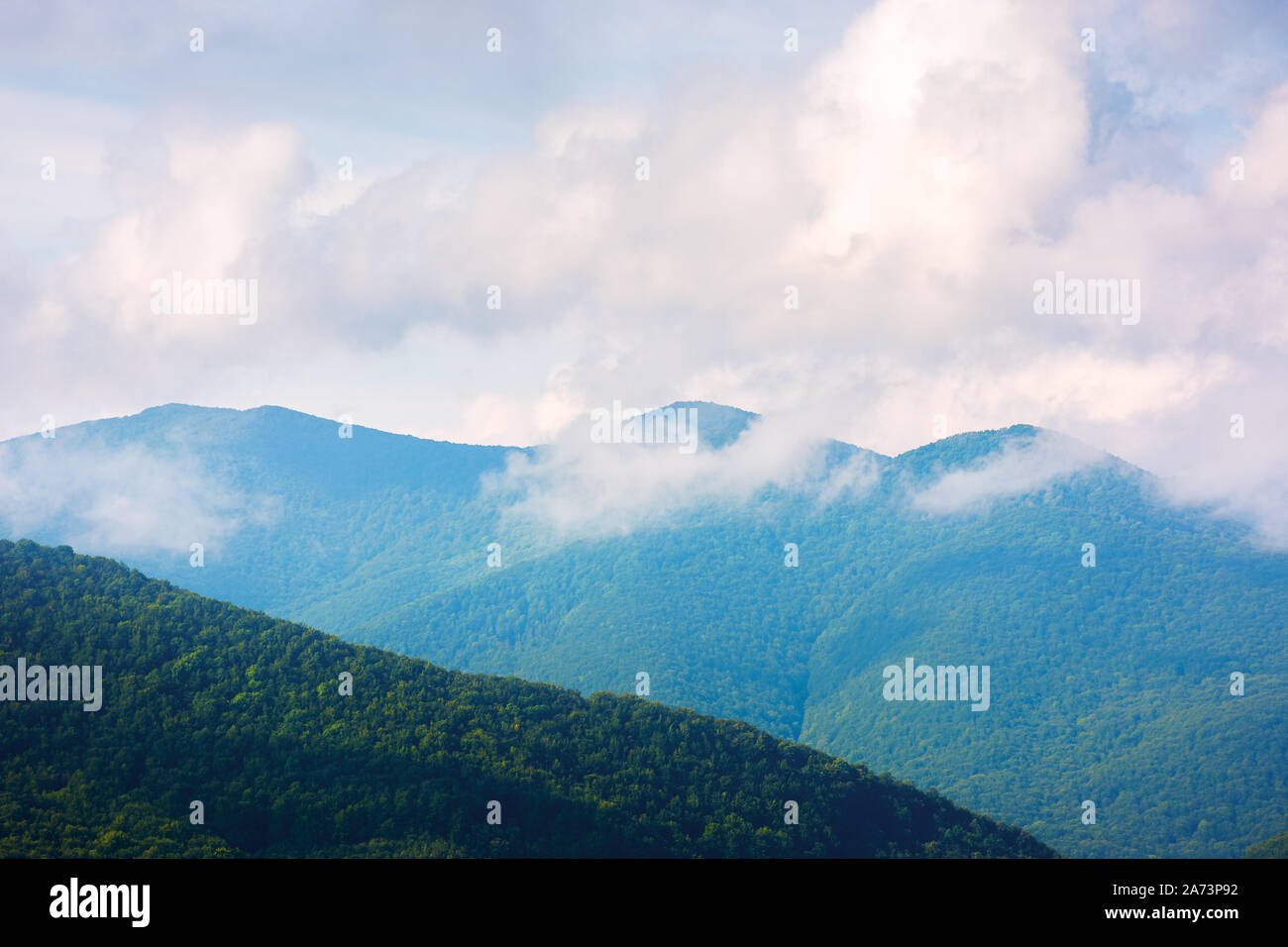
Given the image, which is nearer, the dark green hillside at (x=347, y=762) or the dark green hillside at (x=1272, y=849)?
the dark green hillside at (x=347, y=762)

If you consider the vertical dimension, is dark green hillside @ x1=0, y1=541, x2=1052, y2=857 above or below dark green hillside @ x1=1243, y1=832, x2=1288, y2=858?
above

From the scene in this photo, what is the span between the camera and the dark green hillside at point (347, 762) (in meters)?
72.7

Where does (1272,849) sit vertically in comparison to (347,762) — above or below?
below

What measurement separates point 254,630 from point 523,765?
28.3 metres

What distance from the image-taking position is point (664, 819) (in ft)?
275

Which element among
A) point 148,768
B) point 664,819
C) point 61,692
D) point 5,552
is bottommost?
point 664,819

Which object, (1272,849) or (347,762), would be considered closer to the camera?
(347,762)

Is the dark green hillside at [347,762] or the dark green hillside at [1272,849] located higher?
the dark green hillside at [347,762]

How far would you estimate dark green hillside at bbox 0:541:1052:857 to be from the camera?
7269 centimetres

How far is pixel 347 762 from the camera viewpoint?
80750 millimetres

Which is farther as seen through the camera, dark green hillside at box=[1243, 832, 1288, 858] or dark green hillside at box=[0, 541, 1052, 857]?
dark green hillside at box=[1243, 832, 1288, 858]

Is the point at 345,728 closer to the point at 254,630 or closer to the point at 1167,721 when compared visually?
the point at 254,630
